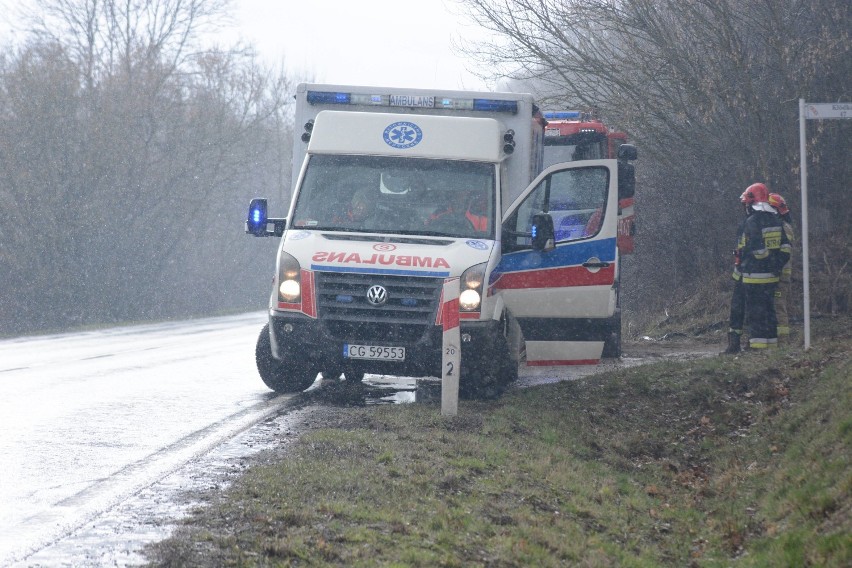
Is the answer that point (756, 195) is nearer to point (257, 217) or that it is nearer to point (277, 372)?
point (257, 217)

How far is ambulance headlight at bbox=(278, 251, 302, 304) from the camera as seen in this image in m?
10.4

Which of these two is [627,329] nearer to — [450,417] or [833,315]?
[833,315]

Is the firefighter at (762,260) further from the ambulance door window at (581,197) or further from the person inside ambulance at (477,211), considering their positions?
the person inside ambulance at (477,211)

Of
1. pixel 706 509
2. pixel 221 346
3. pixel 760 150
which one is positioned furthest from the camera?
pixel 221 346

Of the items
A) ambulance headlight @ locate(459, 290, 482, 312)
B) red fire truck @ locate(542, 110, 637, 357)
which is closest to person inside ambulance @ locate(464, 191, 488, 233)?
ambulance headlight @ locate(459, 290, 482, 312)

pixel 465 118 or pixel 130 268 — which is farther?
pixel 130 268

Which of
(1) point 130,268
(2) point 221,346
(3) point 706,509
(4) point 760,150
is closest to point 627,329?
(4) point 760,150

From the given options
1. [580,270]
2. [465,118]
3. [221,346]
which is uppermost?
[465,118]

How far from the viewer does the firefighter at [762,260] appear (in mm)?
13039

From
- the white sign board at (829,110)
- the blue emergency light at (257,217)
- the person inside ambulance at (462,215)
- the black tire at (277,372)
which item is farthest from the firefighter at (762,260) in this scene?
the blue emergency light at (257,217)

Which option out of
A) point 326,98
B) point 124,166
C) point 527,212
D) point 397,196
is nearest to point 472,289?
point 397,196

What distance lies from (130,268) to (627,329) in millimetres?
25175

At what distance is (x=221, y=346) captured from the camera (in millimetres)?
20406

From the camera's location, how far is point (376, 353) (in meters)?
10.3
